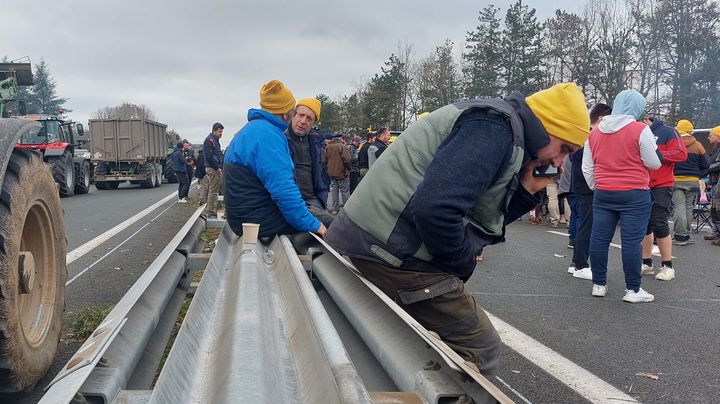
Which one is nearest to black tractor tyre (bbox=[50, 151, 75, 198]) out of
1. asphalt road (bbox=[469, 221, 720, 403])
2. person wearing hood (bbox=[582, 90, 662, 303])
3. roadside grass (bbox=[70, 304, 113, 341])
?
roadside grass (bbox=[70, 304, 113, 341])

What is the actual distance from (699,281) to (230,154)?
5575 mm

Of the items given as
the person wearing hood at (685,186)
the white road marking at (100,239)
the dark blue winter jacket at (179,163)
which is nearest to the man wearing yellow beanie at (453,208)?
the white road marking at (100,239)

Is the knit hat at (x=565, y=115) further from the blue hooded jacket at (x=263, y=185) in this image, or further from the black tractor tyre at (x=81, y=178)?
the black tractor tyre at (x=81, y=178)

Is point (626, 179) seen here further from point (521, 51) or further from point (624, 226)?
point (521, 51)

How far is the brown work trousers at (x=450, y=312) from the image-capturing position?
2.53 meters

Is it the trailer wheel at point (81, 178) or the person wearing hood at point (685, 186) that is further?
the trailer wheel at point (81, 178)

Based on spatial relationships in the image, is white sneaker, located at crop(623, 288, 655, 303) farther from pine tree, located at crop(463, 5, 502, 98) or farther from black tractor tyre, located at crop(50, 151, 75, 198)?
pine tree, located at crop(463, 5, 502, 98)

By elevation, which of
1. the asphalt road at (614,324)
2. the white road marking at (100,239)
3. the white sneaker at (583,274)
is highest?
the white sneaker at (583,274)

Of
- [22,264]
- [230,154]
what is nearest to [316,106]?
[230,154]

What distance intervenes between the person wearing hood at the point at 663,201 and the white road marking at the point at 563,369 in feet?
10.1

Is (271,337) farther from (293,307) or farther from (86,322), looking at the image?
(86,322)

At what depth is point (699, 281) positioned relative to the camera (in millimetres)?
6852

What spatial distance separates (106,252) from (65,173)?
12169mm

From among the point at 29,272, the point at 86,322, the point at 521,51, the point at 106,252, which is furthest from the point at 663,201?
the point at 521,51
